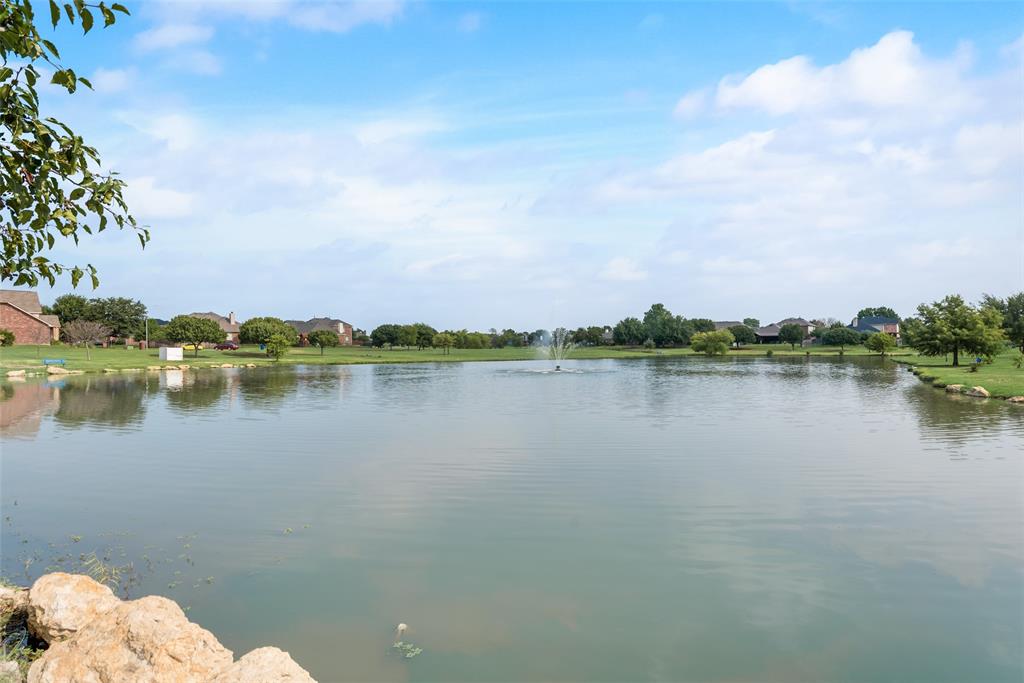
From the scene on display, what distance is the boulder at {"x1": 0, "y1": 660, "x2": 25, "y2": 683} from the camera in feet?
19.5

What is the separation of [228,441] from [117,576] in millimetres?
12575

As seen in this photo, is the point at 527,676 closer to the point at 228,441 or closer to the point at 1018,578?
the point at 1018,578

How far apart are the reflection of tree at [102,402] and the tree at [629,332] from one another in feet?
409

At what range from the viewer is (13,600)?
7598mm

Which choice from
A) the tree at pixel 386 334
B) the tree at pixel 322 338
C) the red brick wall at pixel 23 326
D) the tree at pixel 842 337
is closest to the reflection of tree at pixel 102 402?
the red brick wall at pixel 23 326

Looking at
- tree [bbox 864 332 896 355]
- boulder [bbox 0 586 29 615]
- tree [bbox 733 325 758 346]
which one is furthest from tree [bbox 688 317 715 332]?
boulder [bbox 0 586 29 615]

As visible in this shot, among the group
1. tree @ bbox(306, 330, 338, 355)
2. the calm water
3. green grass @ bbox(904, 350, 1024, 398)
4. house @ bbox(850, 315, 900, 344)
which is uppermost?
house @ bbox(850, 315, 900, 344)

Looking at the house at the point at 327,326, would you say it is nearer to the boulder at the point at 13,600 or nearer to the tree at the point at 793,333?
the tree at the point at 793,333

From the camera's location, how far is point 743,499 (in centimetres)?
1371

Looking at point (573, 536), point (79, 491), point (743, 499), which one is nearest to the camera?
point (573, 536)

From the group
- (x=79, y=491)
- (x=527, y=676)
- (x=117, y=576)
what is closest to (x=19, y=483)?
(x=79, y=491)

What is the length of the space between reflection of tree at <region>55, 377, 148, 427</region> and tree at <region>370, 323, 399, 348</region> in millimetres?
81477

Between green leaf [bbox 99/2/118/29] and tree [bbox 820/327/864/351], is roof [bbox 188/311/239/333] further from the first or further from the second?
green leaf [bbox 99/2/118/29]

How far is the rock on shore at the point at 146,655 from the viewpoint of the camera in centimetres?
579
